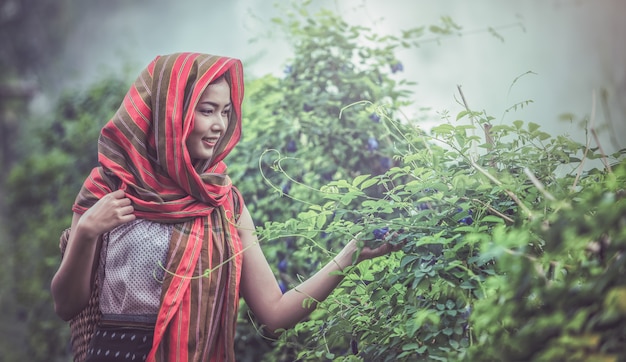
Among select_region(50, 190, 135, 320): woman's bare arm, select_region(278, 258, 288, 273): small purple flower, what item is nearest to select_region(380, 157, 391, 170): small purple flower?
select_region(278, 258, 288, 273): small purple flower

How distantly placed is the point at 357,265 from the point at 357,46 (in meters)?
1.35

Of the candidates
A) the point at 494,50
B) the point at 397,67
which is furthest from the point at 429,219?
the point at 494,50

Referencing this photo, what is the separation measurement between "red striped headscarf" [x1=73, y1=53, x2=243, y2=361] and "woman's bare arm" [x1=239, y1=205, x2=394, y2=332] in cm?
5

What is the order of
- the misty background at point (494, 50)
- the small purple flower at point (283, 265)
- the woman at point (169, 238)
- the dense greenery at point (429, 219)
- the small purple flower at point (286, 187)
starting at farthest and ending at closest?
the misty background at point (494, 50) → the small purple flower at point (286, 187) → the small purple flower at point (283, 265) → the woman at point (169, 238) → the dense greenery at point (429, 219)

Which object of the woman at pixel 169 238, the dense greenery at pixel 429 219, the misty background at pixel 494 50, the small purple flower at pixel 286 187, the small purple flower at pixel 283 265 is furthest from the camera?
the misty background at pixel 494 50

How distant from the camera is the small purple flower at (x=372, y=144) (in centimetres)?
235

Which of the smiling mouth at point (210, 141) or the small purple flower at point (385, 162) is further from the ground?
the smiling mouth at point (210, 141)

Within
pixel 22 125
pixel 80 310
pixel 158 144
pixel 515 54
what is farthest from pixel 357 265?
pixel 22 125

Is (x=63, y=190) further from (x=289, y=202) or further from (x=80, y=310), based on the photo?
(x=80, y=310)

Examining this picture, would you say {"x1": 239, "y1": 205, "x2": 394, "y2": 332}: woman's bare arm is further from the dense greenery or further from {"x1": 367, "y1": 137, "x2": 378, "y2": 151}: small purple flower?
{"x1": 367, "y1": 137, "x2": 378, "y2": 151}: small purple flower

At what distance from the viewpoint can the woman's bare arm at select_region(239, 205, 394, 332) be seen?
1.50 meters

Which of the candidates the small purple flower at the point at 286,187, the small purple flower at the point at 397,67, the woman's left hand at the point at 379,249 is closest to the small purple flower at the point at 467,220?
the woman's left hand at the point at 379,249

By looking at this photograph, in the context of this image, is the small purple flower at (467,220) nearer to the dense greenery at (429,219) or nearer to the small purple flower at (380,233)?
the dense greenery at (429,219)

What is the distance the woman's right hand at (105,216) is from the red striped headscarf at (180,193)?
0.10 feet
